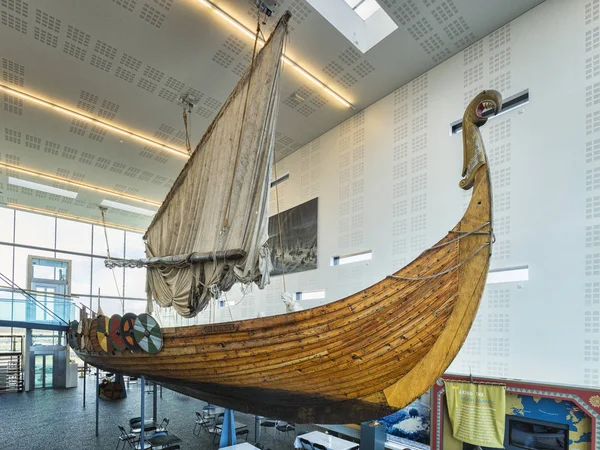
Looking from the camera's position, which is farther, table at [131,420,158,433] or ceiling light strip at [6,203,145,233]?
ceiling light strip at [6,203,145,233]

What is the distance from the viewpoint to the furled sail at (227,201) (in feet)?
12.3

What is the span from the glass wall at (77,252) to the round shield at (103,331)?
26.7 feet

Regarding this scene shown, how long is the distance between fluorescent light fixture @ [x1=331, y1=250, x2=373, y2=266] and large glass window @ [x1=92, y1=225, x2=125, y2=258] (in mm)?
12564

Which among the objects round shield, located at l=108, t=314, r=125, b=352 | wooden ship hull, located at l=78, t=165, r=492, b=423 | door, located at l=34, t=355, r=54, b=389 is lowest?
door, located at l=34, t=355, r=54, b=389

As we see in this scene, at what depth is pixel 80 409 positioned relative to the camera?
30.6 ft

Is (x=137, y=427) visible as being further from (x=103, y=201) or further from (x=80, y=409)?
(x=103, y=201)

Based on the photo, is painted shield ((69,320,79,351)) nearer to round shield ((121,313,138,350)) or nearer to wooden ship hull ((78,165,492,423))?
round shield ((121,313,138,350))

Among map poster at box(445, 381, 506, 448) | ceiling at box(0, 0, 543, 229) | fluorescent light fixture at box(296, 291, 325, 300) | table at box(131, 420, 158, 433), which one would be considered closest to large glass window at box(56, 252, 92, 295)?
ceiling at box(0, 0, 543, 229)

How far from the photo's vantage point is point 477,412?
4383 mm

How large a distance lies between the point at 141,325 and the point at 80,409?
786 centimetres

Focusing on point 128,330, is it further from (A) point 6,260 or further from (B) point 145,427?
(A) point 6,260

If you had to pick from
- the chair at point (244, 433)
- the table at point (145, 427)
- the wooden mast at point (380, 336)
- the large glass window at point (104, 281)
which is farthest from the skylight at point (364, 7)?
the large glass window at point (104, 281)

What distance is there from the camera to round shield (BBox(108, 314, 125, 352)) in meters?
4.16

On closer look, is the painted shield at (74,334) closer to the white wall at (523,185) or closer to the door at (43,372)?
the white wall at (523,185)
